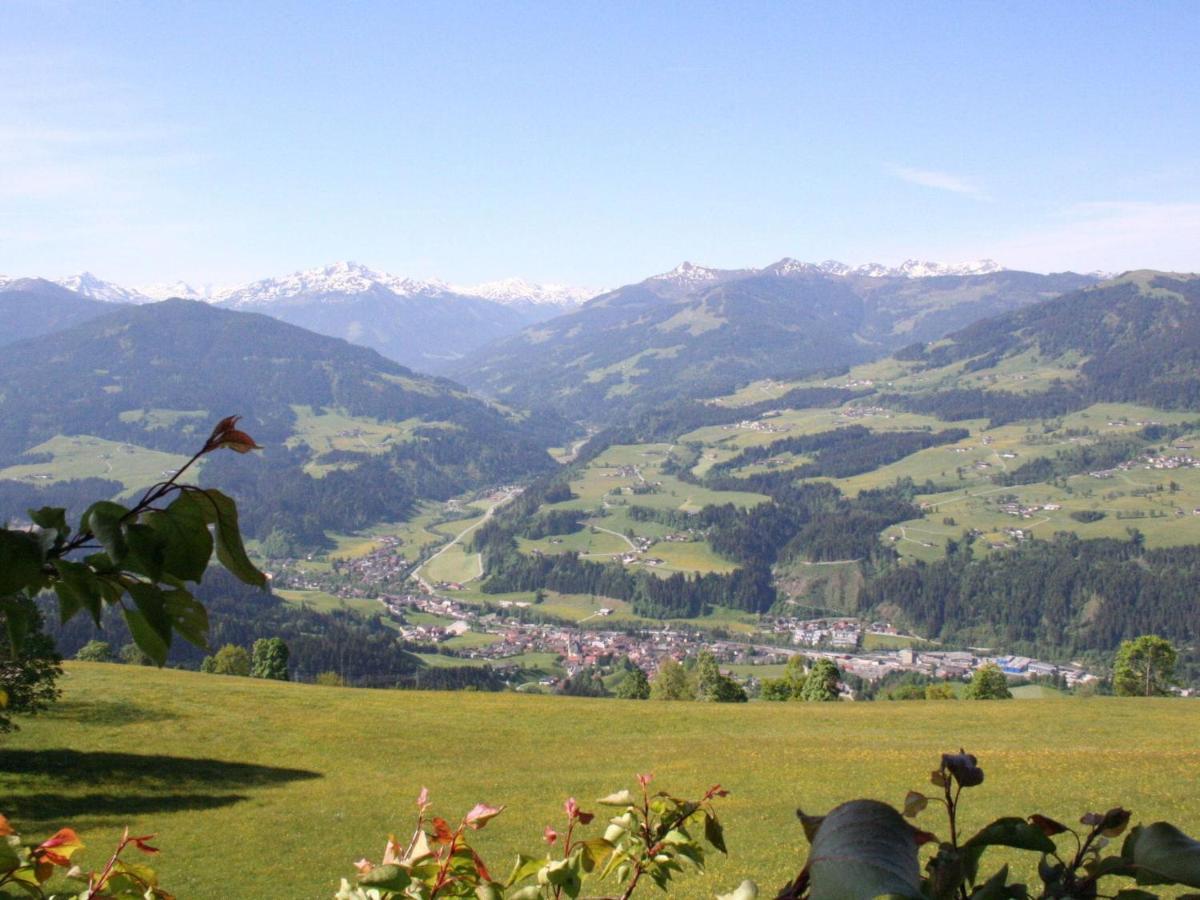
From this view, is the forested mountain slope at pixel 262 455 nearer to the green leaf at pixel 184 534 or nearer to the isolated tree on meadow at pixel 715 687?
the isolated tree on meadow at pixel 715 687

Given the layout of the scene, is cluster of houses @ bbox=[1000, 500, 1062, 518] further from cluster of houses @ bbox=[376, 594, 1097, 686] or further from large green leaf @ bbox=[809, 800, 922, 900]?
large green leaf @ bbox=[809, 800, 922, 900]

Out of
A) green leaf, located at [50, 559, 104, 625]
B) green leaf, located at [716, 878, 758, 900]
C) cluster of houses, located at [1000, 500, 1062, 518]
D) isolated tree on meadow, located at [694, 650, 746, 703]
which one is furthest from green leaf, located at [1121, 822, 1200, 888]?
cluster of houses, located at [1000, 500, 1062, 518]

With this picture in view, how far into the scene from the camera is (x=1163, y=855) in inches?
29.7

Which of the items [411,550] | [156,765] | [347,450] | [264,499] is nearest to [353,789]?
[156,765]

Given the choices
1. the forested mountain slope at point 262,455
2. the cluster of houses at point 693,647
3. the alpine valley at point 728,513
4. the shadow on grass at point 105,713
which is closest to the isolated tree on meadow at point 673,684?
the shadow on grass at point 105,713

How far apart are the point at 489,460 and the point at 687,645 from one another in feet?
355

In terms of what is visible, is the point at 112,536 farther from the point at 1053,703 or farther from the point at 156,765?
the point at 1053,703

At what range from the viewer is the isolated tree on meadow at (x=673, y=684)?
35.1 meters

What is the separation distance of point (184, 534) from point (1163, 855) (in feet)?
3.15

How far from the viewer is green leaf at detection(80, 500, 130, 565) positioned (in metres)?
0.80

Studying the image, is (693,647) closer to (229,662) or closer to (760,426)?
(229,662)

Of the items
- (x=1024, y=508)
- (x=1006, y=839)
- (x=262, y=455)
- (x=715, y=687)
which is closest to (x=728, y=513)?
(x=1024, y=508)

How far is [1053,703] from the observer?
83.7 feet

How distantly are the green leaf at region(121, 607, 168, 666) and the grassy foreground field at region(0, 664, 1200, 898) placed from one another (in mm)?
9956
